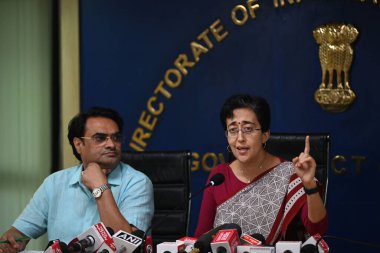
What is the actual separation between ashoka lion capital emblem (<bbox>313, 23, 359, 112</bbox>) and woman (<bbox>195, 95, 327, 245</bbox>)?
1.37 meters

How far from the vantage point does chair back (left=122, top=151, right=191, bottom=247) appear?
11.7 feet

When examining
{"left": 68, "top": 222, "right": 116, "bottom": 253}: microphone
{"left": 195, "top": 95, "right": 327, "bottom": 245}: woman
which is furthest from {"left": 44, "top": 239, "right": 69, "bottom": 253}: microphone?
{"left": 195, "top": 95, "right": 327, "bottom": 245}: woman

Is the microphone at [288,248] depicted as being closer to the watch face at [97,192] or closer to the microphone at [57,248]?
the microphone at [57,248]

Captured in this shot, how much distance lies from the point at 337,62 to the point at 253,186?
1.56m

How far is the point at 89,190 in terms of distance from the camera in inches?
129

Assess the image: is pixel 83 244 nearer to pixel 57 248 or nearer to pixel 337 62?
pixel 57 248

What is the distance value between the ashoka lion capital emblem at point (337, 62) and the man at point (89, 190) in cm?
158

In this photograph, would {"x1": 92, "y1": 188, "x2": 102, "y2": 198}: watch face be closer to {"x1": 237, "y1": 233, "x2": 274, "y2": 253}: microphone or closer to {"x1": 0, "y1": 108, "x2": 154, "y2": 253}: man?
{"x1": 0, "y1": 108, "x2": 154, "y2": 253}: man

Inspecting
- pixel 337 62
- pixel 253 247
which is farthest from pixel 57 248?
pixel 337 62

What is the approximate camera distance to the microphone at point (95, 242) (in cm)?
245

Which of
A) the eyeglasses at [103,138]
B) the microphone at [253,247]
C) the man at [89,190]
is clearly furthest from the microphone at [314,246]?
the eyeglasses at [103,138]

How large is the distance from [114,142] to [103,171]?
0.13 metres

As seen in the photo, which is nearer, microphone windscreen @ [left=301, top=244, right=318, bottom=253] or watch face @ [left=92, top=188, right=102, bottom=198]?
microphone windscreen @ [left=301, top=244, right=318, bottom=253]

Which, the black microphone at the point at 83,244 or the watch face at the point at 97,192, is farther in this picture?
the watch face at the point at 97,192
